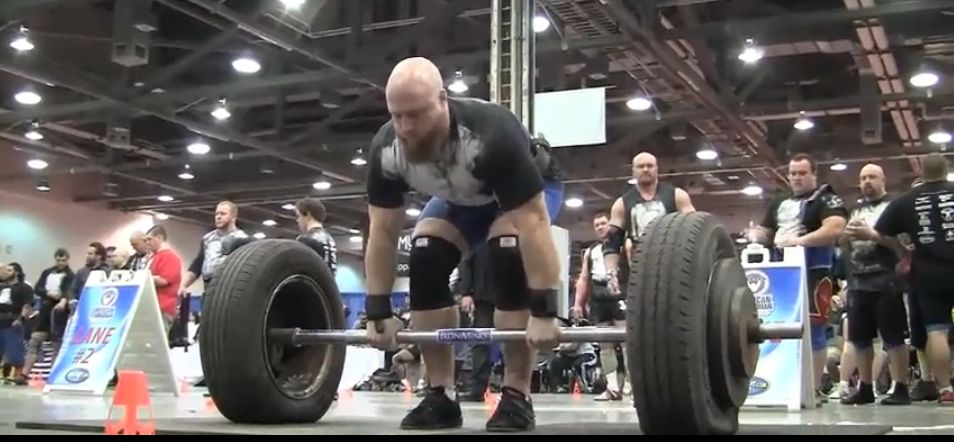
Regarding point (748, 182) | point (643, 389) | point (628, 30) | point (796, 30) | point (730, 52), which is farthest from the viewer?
point (748, 182)

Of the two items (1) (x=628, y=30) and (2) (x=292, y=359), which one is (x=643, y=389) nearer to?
(2) (x=292, y=359)

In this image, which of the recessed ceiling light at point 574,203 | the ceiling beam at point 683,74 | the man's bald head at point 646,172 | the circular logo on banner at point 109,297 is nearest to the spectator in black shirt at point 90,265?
the circular logo on banner at point 109,297

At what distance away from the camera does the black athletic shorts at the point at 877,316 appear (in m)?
5.86

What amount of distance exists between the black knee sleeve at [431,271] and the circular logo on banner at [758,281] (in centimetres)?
242

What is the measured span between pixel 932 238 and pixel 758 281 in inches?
45.8

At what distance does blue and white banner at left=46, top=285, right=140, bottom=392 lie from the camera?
23.1 ft

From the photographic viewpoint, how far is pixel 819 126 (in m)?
15.4

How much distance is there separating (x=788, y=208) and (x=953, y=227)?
2.78 feet

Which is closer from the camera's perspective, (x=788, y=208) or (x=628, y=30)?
(x=788, y=208)

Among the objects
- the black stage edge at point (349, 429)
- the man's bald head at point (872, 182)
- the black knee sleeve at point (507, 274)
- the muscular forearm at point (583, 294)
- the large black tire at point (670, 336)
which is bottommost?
the black stage edge at point (349, 429)

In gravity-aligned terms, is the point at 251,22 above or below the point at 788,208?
above

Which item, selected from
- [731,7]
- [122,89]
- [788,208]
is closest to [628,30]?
[731,7]

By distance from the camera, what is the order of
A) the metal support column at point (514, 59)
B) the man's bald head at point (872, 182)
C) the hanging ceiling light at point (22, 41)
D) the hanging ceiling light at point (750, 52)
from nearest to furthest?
the man's bald head at point (872, 182), the metal support column at point (514, 59), the hanging ceiling light at point (22, 41), the hanging ceiling light at point (750, 52)

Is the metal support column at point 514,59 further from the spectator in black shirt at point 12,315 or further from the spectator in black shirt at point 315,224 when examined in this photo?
the spectator in black shirt at point 12,315
